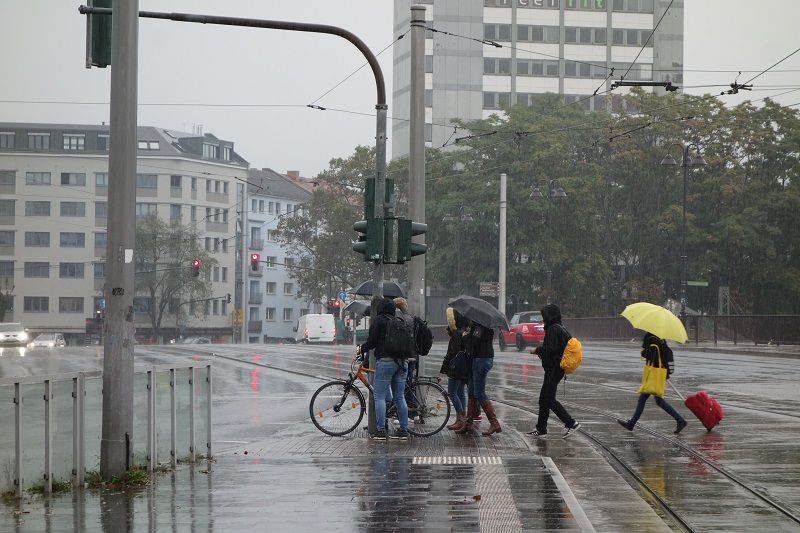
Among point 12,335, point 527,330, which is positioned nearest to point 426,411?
point 527,330

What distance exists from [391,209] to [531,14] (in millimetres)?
92633

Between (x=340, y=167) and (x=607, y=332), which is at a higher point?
(x=340, y=167)

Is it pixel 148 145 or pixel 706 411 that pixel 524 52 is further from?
pixel 706 411

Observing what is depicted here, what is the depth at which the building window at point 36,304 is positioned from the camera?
12006cm

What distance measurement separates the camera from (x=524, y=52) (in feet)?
350

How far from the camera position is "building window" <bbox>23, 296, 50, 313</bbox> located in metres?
120

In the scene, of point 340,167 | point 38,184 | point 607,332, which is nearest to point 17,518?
point 607,332

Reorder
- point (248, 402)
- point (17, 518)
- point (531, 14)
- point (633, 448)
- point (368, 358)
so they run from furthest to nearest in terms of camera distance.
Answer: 1. point (531, 14)
2. point (248, 402)
3. point (368, 358)
4. point (633, 448)
5. point (17, 518)

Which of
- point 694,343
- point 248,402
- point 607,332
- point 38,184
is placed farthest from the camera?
point 38,184

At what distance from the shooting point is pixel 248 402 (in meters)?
24.8

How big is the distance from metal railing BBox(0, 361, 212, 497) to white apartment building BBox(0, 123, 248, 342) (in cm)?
10564

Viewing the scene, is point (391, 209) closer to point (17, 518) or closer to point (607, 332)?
point (17, 518)

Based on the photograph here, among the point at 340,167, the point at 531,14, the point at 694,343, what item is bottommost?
the point at 694,343

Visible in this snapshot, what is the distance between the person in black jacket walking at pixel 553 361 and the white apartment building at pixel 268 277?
11340 cm
